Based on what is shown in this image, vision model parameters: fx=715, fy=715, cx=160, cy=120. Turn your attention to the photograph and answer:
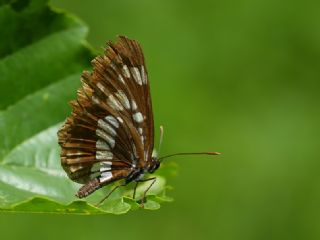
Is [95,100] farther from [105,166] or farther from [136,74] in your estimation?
[105,166]

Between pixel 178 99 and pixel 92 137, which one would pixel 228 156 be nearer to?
pixel 178 99

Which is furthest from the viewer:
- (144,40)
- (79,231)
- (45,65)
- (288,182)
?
(144,40)

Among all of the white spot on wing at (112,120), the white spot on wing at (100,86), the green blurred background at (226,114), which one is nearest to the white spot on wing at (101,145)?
the white spot on wing at (112,120)

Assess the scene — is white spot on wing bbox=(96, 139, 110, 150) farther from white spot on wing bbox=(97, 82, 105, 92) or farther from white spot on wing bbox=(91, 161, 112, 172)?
A: white spot on wing bbox=(97, 82, 105, 92)

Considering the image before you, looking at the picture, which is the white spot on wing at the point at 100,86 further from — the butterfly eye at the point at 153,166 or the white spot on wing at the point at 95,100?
the butterfly eye at the point at 153,166

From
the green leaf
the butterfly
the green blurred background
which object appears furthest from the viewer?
Result: the green blurred background

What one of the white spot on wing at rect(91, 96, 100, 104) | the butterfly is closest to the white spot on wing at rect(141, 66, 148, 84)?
the butterfly

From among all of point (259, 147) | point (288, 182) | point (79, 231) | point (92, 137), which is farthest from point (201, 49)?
point (92, 137)

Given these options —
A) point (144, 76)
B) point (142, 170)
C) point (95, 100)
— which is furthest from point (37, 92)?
point (142, 170)
